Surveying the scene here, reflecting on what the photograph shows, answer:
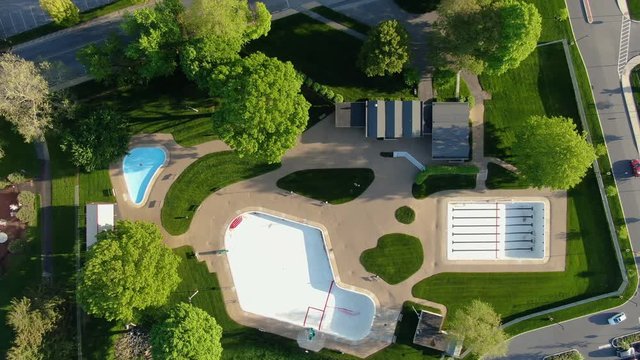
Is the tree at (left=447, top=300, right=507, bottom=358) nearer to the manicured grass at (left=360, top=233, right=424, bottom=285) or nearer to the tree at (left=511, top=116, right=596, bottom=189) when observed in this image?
the manicured grass at (left=360, top=233, right=424, bottom=285)

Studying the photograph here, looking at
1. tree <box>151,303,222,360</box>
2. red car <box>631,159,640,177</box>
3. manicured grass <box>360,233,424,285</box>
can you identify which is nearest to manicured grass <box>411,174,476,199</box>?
manicured grass <box>360,233,424,285</box>

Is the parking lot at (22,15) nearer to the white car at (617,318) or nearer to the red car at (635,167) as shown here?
the red car at (635,167)

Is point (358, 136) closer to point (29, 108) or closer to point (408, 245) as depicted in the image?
point (408, 245)

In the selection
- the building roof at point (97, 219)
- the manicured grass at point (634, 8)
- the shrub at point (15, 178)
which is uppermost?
the manicured grass at point (634, 8)

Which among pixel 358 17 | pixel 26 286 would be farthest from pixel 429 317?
pixel 26 286

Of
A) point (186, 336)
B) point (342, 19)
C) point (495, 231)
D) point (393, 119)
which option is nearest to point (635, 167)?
point (495, 231)

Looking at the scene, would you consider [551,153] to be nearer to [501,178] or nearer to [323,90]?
[501,178]

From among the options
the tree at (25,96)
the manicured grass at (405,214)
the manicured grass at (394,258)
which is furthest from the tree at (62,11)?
the manicured grass at (405,214)
